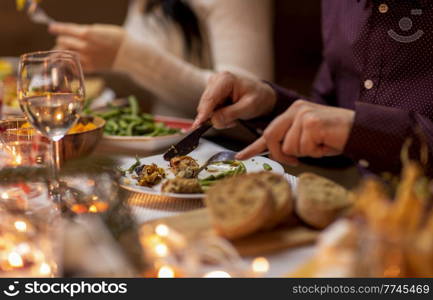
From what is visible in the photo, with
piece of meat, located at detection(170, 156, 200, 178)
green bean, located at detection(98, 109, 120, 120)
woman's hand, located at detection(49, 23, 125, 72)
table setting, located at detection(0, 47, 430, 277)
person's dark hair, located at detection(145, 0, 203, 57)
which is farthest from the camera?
person's dark hair, located at detection(145, 0, 203, 57)

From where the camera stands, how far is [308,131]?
31.3 inches

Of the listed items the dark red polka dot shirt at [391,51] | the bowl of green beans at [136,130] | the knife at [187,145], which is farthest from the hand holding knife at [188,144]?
the dark red polka dot shirt at [391,51]

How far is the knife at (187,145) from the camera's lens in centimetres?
103

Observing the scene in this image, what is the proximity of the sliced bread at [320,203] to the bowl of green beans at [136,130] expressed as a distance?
529 mm

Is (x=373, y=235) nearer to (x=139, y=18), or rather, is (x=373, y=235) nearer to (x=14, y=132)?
(x=14, y=132)

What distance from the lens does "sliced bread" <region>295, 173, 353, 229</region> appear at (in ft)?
2.23

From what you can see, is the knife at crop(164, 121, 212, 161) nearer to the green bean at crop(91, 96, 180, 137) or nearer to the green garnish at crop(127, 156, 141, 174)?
the green garnish at crop(127, 156, 141, 174)

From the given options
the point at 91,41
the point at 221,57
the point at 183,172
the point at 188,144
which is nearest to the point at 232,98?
the point at 188,144

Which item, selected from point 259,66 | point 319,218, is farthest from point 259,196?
point 259,66

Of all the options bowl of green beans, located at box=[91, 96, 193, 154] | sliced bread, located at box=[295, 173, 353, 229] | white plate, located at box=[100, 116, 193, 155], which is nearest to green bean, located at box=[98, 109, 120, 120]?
bowl of green beans, located at box=[91, 96, 193, 154]

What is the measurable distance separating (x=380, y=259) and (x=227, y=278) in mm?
179

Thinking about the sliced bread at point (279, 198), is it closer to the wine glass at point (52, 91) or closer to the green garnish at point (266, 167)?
the green garnish at point (266, 167)

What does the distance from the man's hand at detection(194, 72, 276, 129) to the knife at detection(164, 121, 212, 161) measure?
0.03 metres

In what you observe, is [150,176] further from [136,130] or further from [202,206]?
[136,130]
